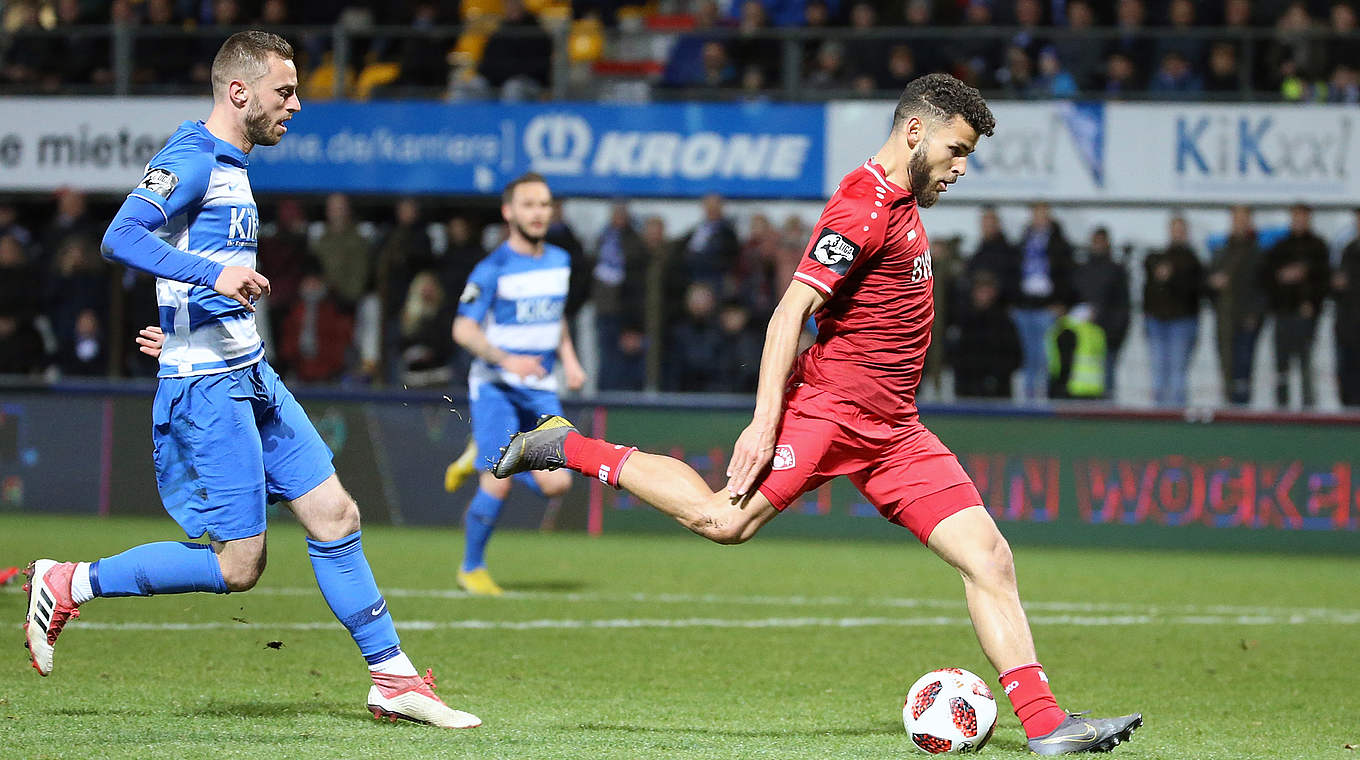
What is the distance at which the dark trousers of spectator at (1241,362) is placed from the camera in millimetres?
14383

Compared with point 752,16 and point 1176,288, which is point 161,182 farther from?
point 752,16

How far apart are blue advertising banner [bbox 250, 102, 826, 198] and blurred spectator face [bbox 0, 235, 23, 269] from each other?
232 centimetres

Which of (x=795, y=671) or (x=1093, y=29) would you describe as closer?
(x=795, y=671)

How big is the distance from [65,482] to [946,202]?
27.5 ft

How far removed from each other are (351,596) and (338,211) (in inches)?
414

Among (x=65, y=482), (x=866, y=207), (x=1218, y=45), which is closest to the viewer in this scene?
(x=866, y=207)

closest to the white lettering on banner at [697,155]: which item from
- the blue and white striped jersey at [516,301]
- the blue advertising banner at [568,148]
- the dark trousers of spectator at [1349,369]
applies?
the blue advertising banner at [568,148]

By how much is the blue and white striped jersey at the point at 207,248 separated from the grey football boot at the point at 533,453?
92 cm

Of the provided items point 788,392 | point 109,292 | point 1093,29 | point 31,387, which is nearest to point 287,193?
point 109,292

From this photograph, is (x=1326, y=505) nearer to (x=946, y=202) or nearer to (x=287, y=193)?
(x=946, y=202)

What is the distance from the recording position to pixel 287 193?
16.4 metres

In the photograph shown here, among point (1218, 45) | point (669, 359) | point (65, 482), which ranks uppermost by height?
→ point (1218, 45)

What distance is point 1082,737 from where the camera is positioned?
204 inches

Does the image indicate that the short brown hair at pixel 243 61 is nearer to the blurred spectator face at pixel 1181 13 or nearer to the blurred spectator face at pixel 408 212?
the blurred spectator face at pixel 408 212
